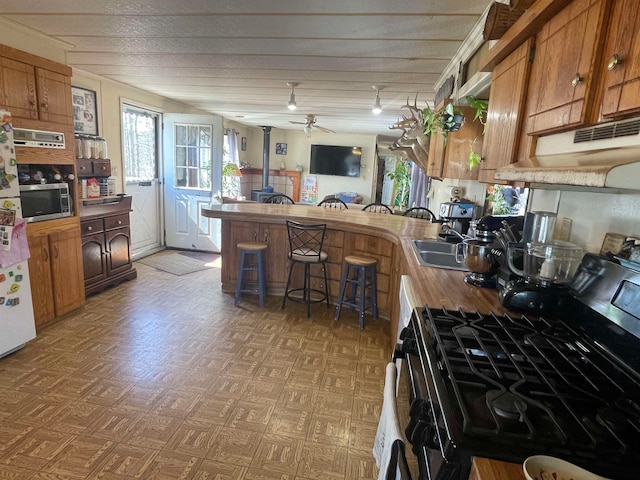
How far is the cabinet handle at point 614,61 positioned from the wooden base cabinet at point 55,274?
338 centimetres

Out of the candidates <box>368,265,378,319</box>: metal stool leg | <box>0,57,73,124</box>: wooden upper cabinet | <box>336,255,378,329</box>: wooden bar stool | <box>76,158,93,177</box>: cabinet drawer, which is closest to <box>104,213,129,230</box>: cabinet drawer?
<box>76,158,93,177</box>: cabinet drawer

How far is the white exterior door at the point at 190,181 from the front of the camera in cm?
533

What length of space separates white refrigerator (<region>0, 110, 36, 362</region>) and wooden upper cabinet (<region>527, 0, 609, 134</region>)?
2932mm

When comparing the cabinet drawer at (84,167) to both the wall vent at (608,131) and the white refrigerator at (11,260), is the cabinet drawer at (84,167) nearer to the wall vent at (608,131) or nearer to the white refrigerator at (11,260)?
the white refrigerator at (11,260)

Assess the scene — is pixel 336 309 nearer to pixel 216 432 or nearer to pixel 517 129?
pixel 216 432

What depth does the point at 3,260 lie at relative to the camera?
2.35 m

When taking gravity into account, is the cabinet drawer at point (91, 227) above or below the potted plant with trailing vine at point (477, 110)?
below

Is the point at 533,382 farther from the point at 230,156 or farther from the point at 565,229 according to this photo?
the point at 230,156

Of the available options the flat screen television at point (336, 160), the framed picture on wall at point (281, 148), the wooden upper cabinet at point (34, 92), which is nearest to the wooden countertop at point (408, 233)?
the wooden upper cabinet at point (34, 92)

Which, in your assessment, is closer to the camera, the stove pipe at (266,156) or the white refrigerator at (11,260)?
the white refrigerator at (11,260)

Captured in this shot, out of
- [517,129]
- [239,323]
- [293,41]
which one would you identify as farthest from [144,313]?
[517,129]

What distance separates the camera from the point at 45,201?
2.85 metres

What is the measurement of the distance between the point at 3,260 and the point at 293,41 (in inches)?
93.4

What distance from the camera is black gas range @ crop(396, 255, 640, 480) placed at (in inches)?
25.8
